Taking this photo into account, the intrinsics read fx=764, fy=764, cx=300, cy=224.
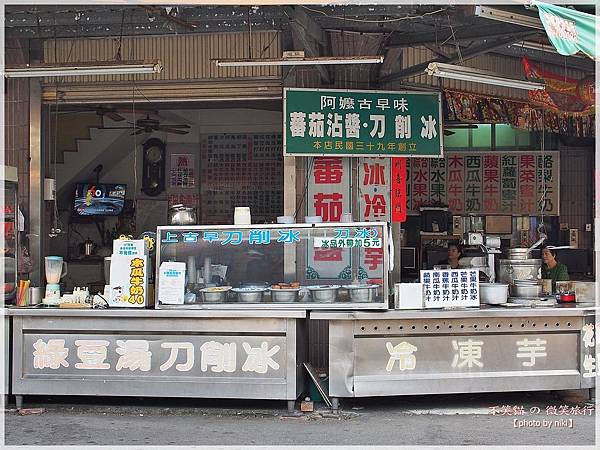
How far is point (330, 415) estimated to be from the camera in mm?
6934

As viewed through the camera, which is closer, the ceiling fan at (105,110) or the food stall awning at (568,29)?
the food stall awning at (568,29)

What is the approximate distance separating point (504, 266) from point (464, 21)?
2.45 metres

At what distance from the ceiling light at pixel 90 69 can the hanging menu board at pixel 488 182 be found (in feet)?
20.0

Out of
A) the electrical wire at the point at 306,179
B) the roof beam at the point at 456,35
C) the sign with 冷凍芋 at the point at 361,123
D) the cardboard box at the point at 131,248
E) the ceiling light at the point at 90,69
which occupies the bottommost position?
the cardboard box at the point at 131,248

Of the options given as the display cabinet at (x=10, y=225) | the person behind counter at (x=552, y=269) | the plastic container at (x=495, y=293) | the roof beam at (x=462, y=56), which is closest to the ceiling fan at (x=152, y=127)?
the display cabinet at (x=10, y=225)

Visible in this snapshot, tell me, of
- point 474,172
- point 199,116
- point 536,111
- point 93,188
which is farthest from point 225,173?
point 536,111

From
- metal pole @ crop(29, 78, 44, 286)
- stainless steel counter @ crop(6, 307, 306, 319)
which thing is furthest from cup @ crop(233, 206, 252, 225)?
metal pole @ crop(29, 78, 44, 286)

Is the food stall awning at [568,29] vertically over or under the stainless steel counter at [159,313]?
over

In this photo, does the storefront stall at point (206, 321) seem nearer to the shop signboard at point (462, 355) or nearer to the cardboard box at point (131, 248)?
the cardboard box at point (131, 248)

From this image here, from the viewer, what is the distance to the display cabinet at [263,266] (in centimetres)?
709

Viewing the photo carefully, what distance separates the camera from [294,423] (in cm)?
670

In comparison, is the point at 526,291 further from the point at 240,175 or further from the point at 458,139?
the point at 240,175

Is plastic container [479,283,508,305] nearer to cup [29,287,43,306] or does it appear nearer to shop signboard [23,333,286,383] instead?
shop signboard [23,333,286,383]

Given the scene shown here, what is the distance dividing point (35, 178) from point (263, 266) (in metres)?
3.46
